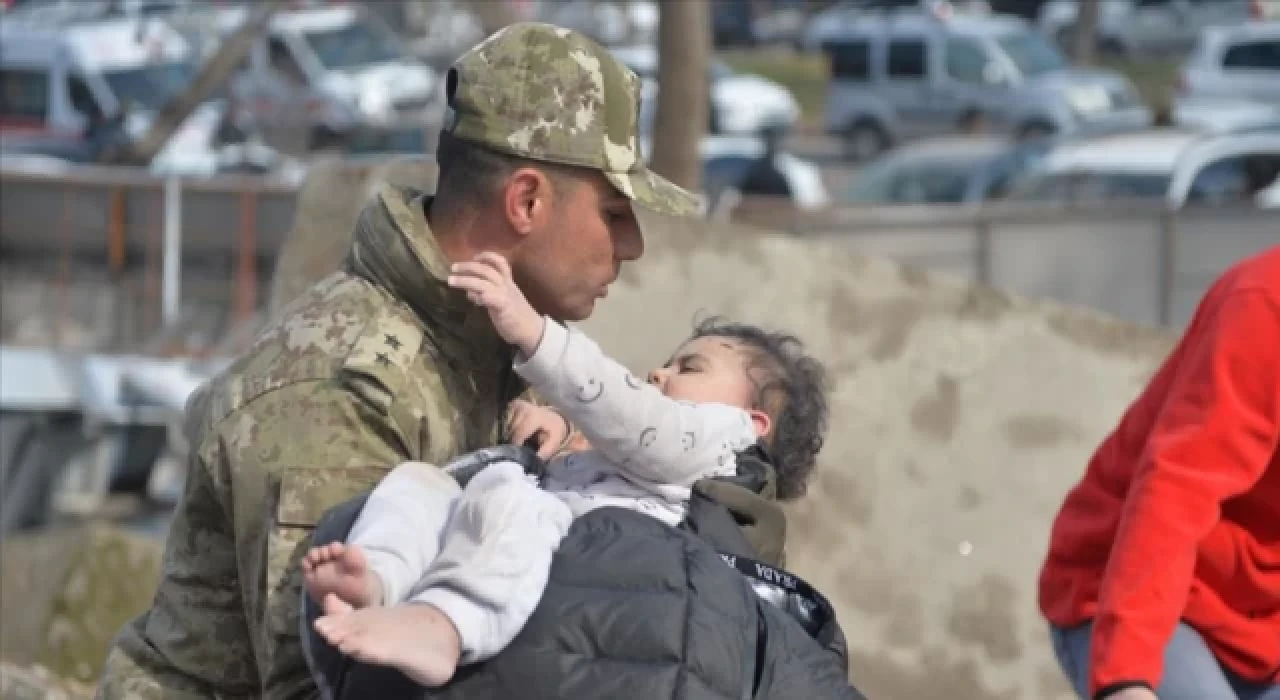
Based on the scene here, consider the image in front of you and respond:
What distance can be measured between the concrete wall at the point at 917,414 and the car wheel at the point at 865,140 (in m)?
28.1

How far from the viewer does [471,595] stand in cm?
276

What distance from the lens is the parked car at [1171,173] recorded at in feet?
54.3

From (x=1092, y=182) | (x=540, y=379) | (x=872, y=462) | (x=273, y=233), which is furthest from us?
(x=1092, y=182)

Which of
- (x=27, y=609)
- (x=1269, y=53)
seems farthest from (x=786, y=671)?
(x=1269, y=53)

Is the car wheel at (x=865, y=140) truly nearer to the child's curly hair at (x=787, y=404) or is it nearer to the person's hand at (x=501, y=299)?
the child's curly hair at (x=787, y=404)

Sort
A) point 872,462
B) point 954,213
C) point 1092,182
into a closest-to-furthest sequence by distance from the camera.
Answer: point 872,462
point 954,213
point 1092,182

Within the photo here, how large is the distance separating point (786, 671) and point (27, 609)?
17.6 feet

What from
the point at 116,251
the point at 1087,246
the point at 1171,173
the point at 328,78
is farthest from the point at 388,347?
the point at 328,78

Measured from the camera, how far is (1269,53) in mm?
29859

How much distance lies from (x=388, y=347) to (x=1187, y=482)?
1.15 meters

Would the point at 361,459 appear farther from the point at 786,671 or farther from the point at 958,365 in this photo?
the point at 958,365

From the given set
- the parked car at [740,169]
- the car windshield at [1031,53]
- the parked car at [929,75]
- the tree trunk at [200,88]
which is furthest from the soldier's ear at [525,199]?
the car windshield at [1031,53]

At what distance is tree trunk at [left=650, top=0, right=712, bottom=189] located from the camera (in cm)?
1011

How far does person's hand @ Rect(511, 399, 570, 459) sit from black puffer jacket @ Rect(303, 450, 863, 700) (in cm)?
64
